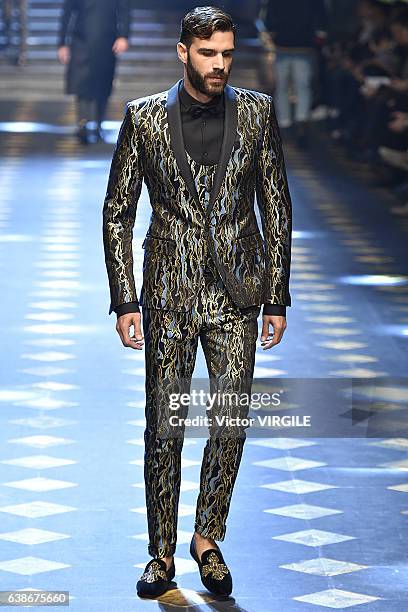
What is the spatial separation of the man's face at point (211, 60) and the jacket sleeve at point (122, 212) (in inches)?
9.6

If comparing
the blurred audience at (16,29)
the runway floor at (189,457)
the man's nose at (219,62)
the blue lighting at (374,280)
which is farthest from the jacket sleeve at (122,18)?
the man's nose at (219,62)

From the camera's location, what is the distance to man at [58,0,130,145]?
16156mm

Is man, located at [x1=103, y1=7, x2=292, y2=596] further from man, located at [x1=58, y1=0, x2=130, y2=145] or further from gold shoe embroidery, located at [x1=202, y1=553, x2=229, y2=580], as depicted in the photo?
man, located at [x1=58, y1=0, x2=130, y2=145]

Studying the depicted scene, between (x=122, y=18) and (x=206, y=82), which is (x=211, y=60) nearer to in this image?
(x=206, y=82)

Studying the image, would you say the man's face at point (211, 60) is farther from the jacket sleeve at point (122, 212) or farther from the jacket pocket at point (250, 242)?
the jacket pocket at point (250, 242)

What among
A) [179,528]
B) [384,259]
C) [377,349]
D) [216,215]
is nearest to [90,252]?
[384,259]

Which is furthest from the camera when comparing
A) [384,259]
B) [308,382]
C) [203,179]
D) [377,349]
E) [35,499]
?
[384,259]

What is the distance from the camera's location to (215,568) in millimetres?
4246

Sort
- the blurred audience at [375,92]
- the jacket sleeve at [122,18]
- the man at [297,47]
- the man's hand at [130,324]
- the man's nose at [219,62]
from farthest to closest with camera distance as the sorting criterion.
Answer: the jacket sleeve at [122,18]
the man at [297,47]
the blurred audience at [375,92]
the man's hand at [130,324]
the man's nose at [219,62]

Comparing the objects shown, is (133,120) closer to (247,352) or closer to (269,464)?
(247,352)

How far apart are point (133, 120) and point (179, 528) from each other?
1.30 metres

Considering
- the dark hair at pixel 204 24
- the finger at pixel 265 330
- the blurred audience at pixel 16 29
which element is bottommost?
the blurred audience at pixel 16 29

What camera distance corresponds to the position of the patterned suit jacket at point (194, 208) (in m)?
4.09

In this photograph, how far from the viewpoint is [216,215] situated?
4105 millimetres
